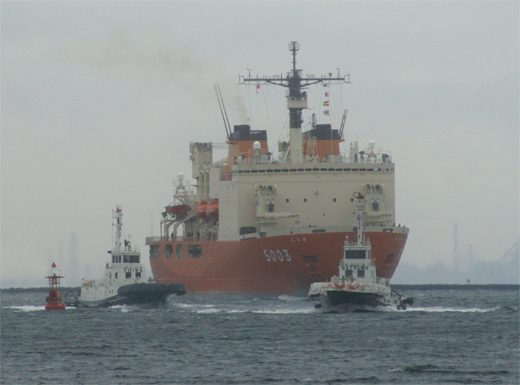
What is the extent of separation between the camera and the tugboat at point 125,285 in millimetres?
64062

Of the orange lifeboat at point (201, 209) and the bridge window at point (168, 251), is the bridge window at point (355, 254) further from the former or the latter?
the bridge window at point (168, 251)

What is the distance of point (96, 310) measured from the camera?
Answer: 66500mm

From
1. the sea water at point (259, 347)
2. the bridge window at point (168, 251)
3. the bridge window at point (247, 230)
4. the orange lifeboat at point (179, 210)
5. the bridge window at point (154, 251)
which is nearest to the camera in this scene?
the sea water at point (259, 347)

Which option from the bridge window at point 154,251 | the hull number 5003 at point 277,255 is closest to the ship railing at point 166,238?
the bridge window at point 154,251

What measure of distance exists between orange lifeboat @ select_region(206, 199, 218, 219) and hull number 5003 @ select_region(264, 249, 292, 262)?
36.6 ft

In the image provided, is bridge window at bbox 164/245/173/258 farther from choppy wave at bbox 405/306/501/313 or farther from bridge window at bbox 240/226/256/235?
choppy wave at bbox 405/306/501/313

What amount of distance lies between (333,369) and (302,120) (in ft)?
148

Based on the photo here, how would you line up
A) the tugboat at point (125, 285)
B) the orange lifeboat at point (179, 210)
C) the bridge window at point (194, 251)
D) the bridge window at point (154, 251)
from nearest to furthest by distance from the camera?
the tugboat at point (125, 285), the bridge window at point (194, 251), the orange lifeboat at point (179, 210), the bridge window at point (154, 251)

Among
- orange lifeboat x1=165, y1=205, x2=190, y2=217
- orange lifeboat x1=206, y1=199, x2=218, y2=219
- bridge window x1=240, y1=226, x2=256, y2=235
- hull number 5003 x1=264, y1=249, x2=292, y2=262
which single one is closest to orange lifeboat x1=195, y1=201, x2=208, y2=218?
orange lifeboat x1=206, y1=199, x2=218, y2=219

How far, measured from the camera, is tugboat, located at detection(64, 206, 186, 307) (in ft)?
210

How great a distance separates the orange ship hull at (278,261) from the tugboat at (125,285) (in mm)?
11590

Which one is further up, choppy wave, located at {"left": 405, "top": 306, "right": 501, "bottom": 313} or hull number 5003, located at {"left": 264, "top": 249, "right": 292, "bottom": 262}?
hull number 5003, located at {"left": 264, "top": 249, "right": 292, "bottom": 262}

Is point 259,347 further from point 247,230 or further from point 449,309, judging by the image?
point 247,230

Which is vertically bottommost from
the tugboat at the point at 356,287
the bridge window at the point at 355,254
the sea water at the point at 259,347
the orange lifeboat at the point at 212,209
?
the sea water at the point at 259,347
